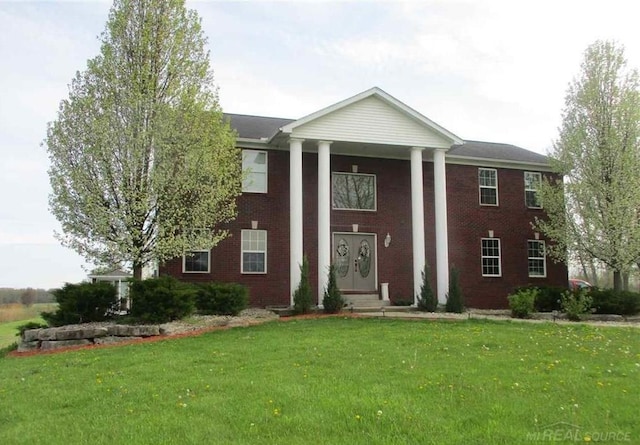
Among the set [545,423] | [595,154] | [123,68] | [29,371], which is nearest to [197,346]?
[29,371]

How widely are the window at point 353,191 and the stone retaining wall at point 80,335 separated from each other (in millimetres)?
8790

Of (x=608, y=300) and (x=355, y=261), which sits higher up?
(x=355, y=261)

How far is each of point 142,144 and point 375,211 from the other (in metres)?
8.69

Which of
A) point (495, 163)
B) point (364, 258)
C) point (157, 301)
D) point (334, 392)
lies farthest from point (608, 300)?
point (334, 392)

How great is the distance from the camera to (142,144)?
563 inches

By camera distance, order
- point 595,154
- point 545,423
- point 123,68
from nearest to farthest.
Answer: point 545,423 → point 123,68 → point 595,154

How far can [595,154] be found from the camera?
61.4 feet

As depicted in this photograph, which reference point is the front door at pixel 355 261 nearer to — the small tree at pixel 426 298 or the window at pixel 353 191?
the window at pixel 353 191

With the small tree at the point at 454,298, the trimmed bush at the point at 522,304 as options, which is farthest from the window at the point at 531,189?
the small tree at the point at 454,298

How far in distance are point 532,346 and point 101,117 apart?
37.6ft

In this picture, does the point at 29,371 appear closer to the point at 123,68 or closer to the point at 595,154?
the point at 123,68

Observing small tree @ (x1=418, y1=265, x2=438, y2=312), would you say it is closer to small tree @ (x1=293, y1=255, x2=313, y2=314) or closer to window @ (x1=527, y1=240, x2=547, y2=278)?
small tree @ (x1=293, y1=255, x2=313, y2=314)

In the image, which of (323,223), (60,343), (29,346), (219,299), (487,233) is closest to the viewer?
(60,343)

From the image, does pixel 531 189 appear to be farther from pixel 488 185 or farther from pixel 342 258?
pixel 342 258
